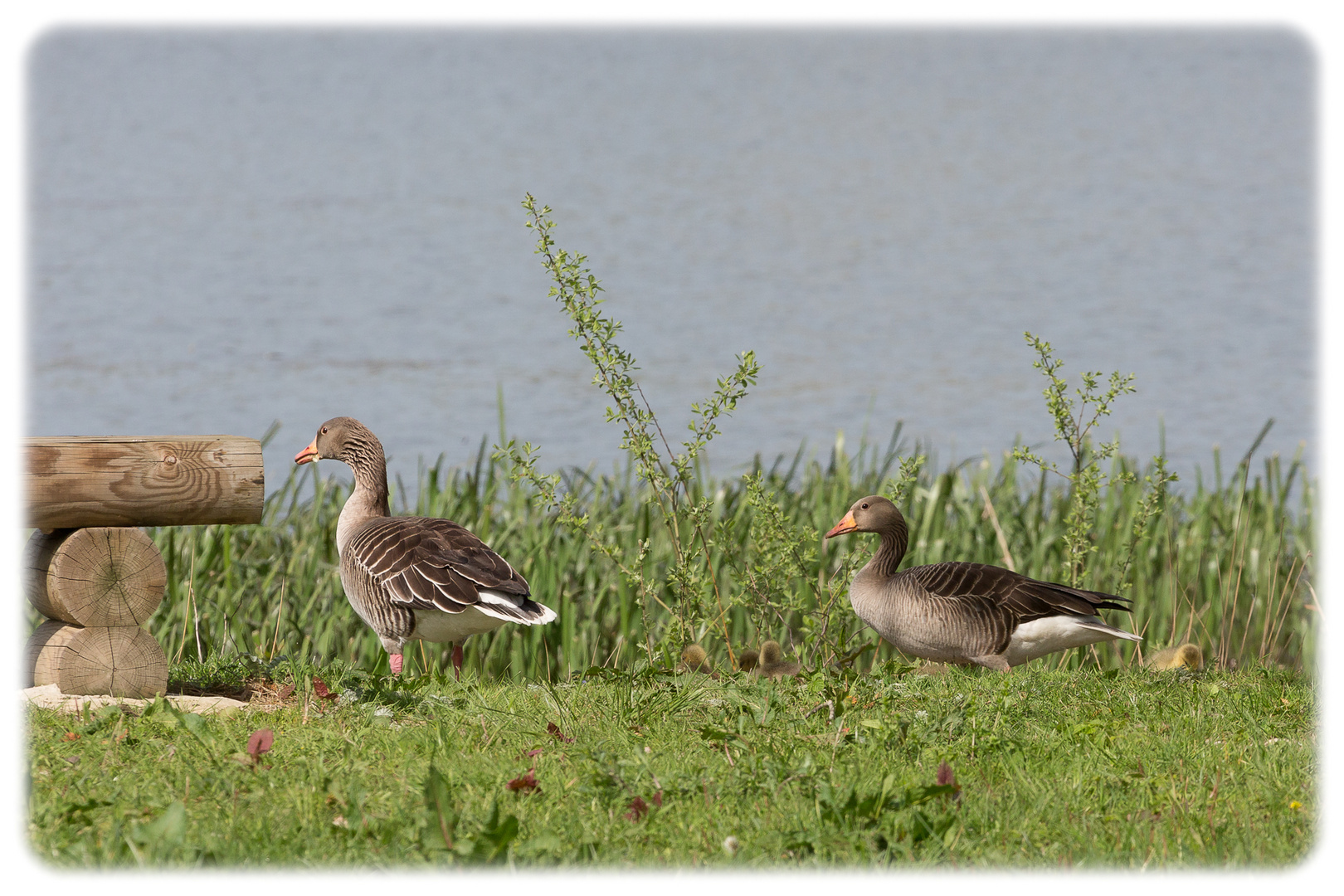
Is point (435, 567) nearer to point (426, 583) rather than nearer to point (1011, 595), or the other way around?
point (426, 583)

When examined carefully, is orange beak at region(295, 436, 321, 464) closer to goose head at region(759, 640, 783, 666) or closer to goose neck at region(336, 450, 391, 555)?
goose neck at region(336, 450, 391, 555)

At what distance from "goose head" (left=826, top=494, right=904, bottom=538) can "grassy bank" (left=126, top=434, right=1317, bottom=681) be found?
0.17 metres

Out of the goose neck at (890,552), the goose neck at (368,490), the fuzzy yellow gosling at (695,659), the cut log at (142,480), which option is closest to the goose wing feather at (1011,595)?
the goose neck at (890,552)

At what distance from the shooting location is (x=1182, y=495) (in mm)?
11797

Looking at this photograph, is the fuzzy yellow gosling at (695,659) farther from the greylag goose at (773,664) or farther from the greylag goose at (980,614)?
the greylag goose at (980,614)

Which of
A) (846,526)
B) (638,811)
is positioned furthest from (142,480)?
(846,526)

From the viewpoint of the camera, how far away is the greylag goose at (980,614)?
799 cm

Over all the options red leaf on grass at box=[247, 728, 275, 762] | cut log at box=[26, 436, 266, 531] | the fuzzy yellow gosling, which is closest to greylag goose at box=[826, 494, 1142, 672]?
the fuzzy yellow gosling

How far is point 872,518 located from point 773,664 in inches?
63.1

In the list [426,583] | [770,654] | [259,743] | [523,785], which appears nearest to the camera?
[523,785]

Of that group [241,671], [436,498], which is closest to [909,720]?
[241,671]

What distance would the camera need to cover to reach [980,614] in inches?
316

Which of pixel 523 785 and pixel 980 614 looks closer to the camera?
pixel 523 785

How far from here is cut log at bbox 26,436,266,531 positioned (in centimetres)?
613
